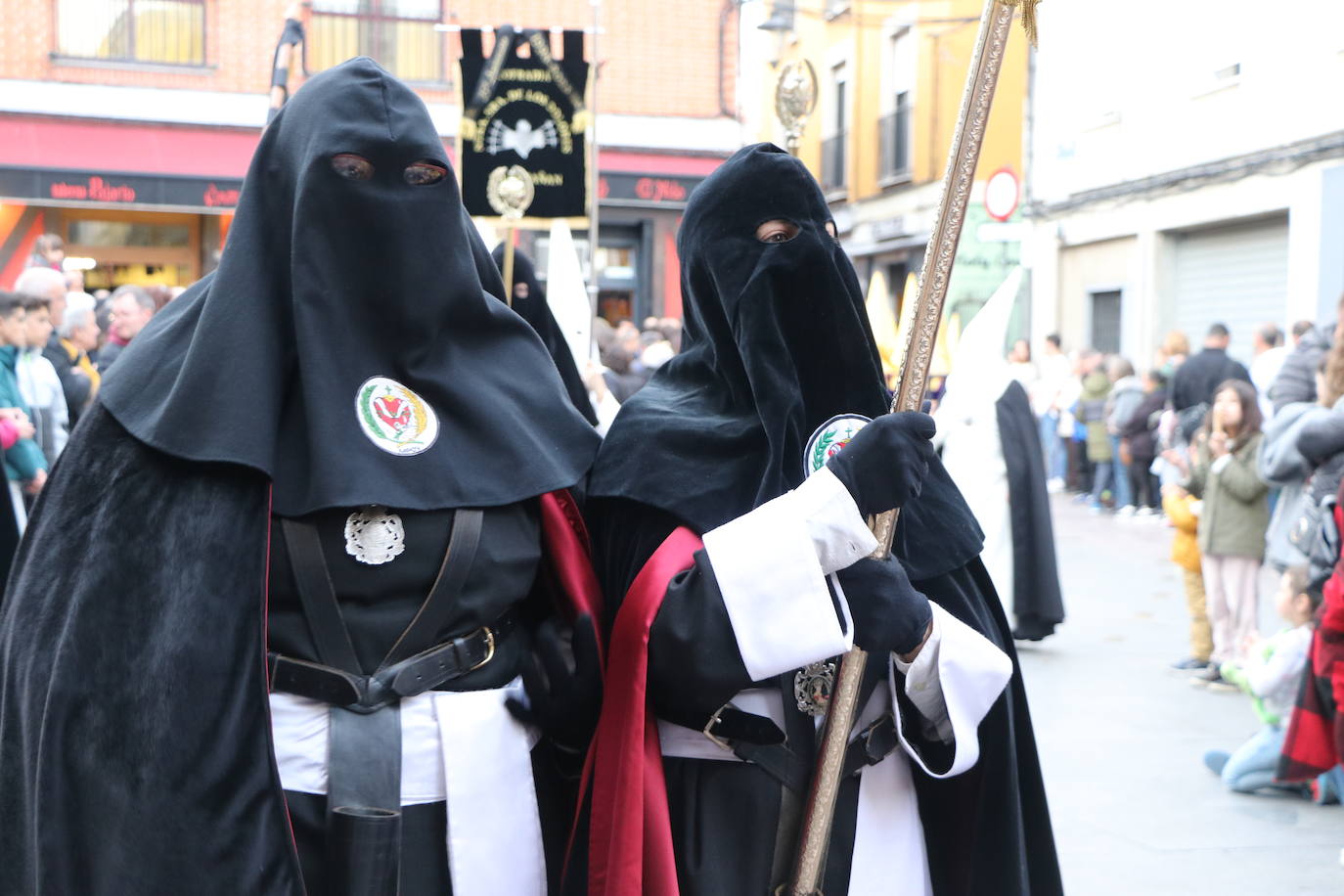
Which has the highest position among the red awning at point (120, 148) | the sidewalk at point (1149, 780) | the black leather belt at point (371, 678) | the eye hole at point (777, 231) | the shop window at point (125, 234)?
the red awning at point (120, 148)

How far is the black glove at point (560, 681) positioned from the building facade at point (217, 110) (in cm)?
1247

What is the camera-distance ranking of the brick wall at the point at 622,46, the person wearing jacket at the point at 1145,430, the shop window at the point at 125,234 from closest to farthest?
the person wearing jacket at the point at 1145,430, the shop window at the point at 125,234, the brick wall at the point at 622,46

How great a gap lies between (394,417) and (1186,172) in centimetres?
1565

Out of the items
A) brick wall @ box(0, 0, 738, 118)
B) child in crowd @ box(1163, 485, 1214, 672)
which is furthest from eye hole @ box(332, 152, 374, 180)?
brick wall @ box(0, 0, 738, 118)

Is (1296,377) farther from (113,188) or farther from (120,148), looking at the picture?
(120,148)

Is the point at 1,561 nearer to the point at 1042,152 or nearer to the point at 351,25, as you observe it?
the point at 351,25

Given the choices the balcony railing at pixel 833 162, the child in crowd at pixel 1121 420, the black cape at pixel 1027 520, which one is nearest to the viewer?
the black cape at pixel 1027 520

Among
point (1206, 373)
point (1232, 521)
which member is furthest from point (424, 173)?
point (1206, 373)

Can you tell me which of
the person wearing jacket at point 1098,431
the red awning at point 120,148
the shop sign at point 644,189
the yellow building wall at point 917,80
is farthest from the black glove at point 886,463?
the yellow building wall at point 917,80

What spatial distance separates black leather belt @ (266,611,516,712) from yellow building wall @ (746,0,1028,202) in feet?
55.2

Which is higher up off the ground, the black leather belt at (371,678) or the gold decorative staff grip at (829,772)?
the black leather belt at (371,678)

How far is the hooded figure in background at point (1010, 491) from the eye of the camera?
7.31 metres

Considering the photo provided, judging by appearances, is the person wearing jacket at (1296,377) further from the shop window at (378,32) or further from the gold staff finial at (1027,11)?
the shop window at (378,32)

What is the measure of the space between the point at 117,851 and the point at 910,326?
145cm
